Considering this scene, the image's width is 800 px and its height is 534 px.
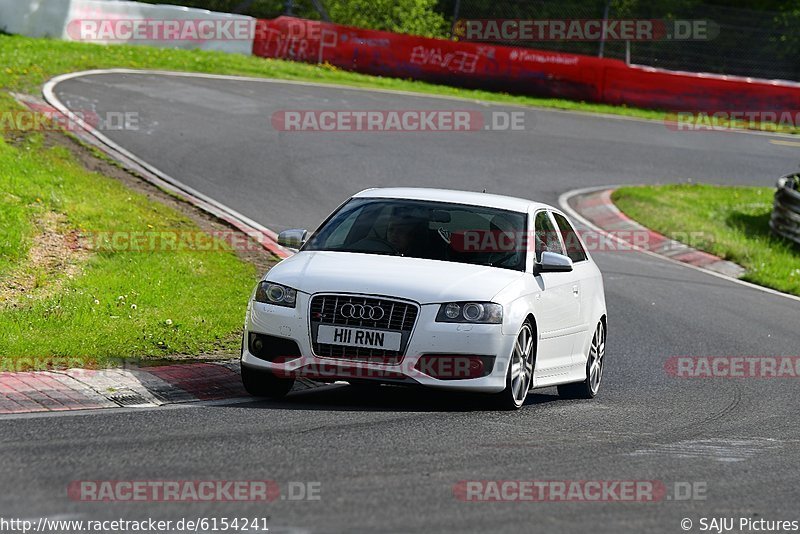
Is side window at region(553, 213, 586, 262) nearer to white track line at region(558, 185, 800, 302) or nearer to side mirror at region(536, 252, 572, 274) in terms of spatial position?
side mirror at region(536, 252, 572, 274)

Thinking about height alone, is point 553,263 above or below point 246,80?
above

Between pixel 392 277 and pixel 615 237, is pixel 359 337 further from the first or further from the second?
pixel 615 237

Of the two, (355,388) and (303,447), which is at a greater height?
(303,447)

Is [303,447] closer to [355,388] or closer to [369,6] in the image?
A: [355,388]

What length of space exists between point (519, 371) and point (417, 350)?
3.12ft

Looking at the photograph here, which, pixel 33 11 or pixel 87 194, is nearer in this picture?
pixel 87 194

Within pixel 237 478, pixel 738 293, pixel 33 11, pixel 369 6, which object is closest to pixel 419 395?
pixel 237 478

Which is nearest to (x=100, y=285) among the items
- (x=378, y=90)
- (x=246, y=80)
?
(x=246, y=80)

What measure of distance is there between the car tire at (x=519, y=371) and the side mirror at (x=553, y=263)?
1.81 ft

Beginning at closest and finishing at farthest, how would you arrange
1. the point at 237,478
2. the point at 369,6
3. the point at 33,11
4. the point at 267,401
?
the point at 237,478 < the point at 267,401 < the point at 33,11 < the point at 369,6

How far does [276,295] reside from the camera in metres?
9.14

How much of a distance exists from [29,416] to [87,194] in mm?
7568

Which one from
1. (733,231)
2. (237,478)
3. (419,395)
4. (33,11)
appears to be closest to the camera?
(237,478)

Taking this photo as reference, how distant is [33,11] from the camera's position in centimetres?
2900
